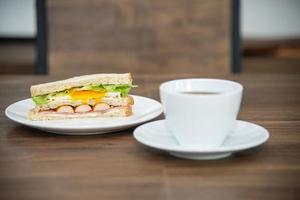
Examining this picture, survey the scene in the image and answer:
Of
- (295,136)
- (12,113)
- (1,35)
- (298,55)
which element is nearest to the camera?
(295,136)

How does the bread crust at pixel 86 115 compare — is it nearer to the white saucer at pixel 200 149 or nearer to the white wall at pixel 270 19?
the white saucer at pixel 200 149

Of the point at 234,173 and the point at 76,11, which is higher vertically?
the point at 76,11

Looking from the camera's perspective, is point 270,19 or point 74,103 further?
point 270,19

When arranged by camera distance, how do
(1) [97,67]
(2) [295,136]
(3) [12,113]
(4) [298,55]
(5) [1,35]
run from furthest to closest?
(5) [1,35]
(4) [298,55]
(1) [97,67]
(3) [12,113]
(2) [295,136]

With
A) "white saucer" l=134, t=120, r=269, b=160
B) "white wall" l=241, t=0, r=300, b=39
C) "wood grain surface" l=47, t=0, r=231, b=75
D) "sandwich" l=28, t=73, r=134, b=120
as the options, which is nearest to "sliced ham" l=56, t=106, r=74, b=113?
"sandwich" l=28, t=73, r=134, b=120

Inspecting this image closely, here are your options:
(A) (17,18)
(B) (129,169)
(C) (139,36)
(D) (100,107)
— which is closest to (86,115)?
(D) (100,107)

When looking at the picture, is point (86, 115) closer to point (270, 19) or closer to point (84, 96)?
point (84, 96)

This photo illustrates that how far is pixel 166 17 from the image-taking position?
1805 millimetres

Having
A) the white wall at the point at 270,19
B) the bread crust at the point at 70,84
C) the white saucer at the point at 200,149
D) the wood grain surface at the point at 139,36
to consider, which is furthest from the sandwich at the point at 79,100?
the white wall at the point at 270,19

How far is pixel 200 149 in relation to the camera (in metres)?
0.73

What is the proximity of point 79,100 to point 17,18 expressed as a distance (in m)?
2.07

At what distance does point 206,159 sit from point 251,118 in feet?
0.86

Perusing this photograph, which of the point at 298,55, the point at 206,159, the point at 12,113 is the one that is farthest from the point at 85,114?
the point at 298,55

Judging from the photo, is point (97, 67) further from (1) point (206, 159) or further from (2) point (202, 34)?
(1) point (206, 159)
